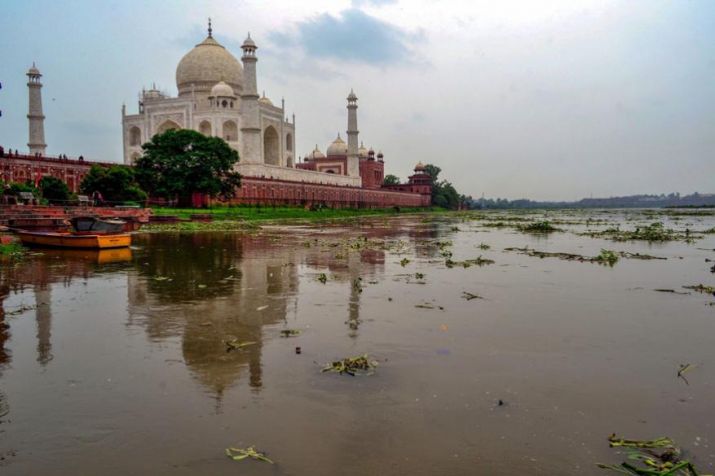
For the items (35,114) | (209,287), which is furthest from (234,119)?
A: (209,287)

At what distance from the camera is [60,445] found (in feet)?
11.8

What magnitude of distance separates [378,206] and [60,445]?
242ft

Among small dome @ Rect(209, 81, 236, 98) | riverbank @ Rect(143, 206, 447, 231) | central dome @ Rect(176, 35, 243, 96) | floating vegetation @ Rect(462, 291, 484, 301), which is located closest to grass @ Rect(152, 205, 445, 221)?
riverbank @ Rect(143, 206, 447, 231)

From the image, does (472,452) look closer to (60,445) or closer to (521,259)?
(60,445)

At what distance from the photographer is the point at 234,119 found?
54312 mm

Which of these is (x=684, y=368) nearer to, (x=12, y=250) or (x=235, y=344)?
(x=235, y=344)

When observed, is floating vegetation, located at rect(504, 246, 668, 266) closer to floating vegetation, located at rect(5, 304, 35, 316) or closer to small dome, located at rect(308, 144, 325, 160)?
floating vegetation, located at rect(5, 304, 35, 316)

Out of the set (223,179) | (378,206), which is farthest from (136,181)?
(378,206)

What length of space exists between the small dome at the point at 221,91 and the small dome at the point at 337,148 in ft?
96.6

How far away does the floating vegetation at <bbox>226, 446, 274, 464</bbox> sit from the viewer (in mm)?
3404

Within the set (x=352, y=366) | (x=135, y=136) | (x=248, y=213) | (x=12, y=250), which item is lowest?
(x=352, y=366)

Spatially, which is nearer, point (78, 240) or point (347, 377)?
point (347, 377)

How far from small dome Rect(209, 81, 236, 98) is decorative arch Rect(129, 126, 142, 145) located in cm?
1010

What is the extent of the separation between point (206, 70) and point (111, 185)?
28.3 meters
